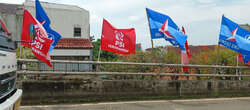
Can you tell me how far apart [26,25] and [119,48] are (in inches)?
120

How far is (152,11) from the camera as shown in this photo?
796cm

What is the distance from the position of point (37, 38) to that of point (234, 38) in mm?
7199

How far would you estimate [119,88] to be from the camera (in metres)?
7.05

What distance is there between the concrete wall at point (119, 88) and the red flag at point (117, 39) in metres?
1.20

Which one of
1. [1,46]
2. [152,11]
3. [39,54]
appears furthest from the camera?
[152,11]

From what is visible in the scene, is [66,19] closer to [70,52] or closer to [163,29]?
[70,52]

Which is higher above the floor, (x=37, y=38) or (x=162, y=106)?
(x=37, y=38)

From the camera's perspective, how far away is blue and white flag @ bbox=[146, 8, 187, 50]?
310 inches

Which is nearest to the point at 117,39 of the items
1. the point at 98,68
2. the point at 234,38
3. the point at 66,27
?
the point at 98,68

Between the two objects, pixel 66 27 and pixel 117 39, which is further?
pixel 66 27

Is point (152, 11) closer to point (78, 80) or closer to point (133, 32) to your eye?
point (133, 32)

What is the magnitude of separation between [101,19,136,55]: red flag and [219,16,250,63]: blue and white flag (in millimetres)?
3734

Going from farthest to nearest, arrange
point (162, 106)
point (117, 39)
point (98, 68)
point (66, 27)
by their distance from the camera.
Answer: point (66, 27), point (117, 39), point (98, 68), point (162, 106)

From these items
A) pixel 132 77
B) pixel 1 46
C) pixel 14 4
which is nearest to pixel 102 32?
pixel 132 77
